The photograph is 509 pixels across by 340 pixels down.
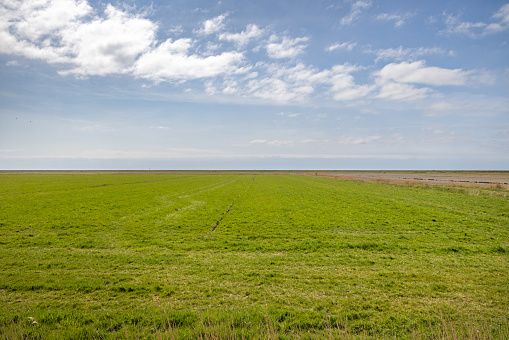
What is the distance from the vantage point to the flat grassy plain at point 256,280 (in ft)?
18.1

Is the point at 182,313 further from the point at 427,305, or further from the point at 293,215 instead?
the point at 293,215

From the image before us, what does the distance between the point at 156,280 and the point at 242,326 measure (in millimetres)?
3925

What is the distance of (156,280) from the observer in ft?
26.8

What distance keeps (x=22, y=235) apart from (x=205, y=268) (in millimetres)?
12208

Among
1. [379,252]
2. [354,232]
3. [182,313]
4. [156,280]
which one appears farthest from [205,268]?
[354,232]

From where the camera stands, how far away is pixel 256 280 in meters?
8.14

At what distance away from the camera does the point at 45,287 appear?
7.54 meters

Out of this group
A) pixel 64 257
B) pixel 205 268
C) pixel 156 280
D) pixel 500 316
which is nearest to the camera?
pixel 500 316

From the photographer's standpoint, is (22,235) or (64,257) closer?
(64,257)

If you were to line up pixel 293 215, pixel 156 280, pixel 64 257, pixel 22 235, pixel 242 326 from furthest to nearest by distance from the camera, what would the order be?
pixel 293 215 → pixel 22 235 → pixel 64 257 → pixel 156 280 → pixel 242 326

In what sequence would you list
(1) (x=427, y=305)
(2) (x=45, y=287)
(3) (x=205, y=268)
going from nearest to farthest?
(1) (x=427, y=305) → (2) (x=45, y=287) → (3) (x=205, y=268)

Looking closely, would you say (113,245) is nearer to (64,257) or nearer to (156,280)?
(64,257)

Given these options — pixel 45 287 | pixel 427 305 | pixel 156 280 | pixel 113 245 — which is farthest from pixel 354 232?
pixel 45 287

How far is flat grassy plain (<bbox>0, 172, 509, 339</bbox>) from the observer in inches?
217
